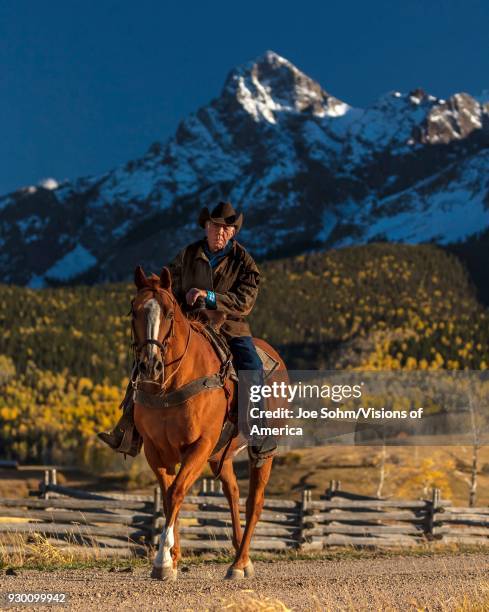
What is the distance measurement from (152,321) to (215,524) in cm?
1349

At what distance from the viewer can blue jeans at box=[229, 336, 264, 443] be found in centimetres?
966

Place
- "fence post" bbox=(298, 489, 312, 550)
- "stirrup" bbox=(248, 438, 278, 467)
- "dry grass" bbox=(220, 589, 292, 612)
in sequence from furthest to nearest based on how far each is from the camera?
"fence post" bbox=(298, 489, 312, 550) → "stirrup" bbox=(248, 438, 278, 467) → "dry grass" bbox=(220, 589, 292, 612)

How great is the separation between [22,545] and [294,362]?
155m

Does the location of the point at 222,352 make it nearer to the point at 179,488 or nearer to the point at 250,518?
the point at 179,488

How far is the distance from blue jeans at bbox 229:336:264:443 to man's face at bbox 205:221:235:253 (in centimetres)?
100

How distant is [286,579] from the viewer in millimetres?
10195

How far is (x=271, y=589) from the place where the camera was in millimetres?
9141

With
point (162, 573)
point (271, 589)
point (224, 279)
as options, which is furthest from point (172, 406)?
point (271, 589)

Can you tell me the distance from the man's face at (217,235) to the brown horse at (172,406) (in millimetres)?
1008

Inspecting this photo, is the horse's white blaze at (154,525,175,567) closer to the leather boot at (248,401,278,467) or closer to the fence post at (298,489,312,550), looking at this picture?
the leather boot at (248,401,278,467)

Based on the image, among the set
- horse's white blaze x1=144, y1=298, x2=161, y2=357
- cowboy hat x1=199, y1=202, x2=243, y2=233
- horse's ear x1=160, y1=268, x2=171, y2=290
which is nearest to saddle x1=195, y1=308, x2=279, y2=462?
cowboy hat x1=199, y1=202, x2=243, y2=233

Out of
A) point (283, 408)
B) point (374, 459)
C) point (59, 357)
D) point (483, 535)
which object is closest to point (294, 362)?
point (59, 357)

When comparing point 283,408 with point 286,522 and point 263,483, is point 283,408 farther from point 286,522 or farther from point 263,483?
point 286,522

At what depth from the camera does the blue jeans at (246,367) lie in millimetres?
9664
